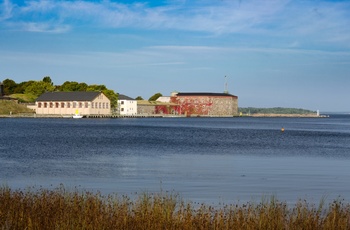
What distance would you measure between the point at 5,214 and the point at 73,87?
186 m

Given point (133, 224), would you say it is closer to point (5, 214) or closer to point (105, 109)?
point (5, 214)

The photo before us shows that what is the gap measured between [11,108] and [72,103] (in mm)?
21789

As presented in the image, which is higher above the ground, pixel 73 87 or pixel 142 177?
pixel 73 87

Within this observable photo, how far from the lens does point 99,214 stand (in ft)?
50.5

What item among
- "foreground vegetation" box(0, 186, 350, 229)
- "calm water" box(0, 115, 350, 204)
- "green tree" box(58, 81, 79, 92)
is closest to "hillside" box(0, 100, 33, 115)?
"green tree" box(58, 81, 79, 92)

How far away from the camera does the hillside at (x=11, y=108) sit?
181 metres

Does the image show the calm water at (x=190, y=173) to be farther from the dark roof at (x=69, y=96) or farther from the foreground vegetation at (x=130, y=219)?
the dark roof at (x=69, y=96)

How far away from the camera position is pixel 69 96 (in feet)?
584

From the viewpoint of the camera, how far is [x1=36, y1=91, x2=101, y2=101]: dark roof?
17500 cm

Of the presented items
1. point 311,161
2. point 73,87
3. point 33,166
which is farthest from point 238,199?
point 73,87

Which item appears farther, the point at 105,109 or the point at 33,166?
the point at 105,109

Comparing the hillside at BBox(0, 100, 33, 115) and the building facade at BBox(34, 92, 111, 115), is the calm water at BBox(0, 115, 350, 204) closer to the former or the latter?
the building facade at BBox(34, 92, 111, 115)

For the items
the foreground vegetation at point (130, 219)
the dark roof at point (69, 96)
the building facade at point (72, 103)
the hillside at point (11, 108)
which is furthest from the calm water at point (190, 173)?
the hillside at point (11, 108)

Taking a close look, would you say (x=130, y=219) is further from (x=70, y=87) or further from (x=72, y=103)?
(x=70, y=87)
